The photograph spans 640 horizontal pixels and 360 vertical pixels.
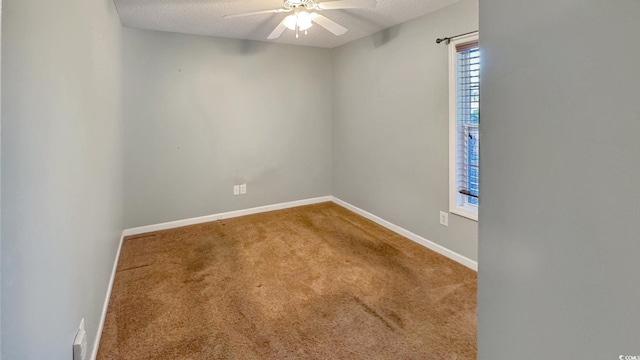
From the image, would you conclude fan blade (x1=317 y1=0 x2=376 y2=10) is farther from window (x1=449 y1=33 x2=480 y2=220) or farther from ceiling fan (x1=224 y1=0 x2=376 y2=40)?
A: window (x1=449 y1=33 x2=480 y2=220)

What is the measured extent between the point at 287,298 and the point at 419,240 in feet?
5.31

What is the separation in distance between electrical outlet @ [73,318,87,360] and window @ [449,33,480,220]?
275 centimetres

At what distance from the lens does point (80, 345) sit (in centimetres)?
136

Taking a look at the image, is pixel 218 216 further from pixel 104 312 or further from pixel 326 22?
pixel 326 22

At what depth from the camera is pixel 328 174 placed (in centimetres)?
475

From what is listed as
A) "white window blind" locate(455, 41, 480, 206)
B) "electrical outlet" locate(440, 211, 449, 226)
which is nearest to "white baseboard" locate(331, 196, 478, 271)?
"electrical outlet" locate(440, 211, 449, 226)

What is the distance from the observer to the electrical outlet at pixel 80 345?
1.33 m

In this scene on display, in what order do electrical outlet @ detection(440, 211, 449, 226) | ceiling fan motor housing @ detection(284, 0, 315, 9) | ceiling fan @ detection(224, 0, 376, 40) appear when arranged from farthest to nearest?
electrical outlet @ detection(440, 211, 449, 226) → ceiling fan motor housing @ detection(284, 0, 315, 9) → ceiling fan @ detection(224, 0, 376, 40)

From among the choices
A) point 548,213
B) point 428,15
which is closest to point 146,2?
point 428,15

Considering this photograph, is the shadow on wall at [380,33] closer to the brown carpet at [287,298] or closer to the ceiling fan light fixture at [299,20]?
the ceiling fan light fixture at [299,20]

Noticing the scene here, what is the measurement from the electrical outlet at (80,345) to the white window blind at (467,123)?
9.22 feet

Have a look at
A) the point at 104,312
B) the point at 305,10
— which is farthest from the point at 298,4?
the point at 104,312

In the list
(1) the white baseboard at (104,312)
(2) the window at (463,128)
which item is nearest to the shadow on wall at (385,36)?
(2) the window at (463,128)

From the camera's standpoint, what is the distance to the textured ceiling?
2668 mm
